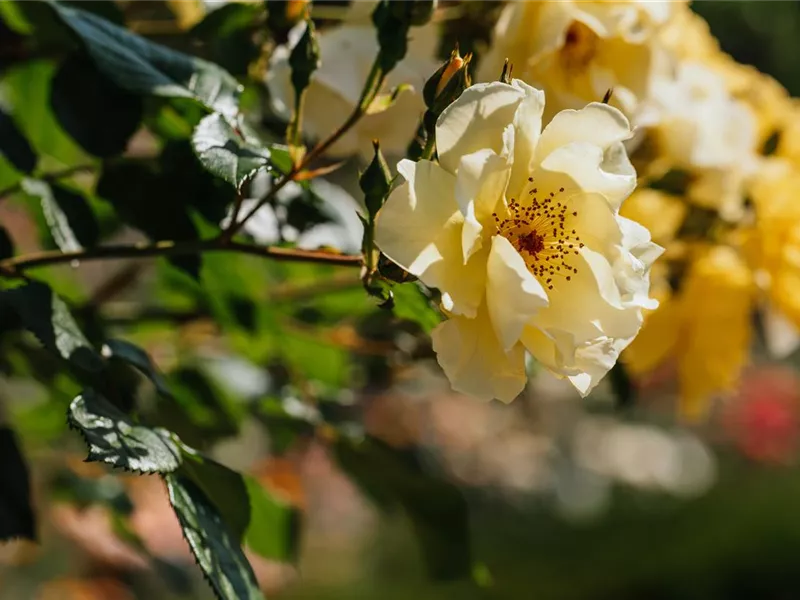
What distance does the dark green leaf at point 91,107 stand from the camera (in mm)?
392

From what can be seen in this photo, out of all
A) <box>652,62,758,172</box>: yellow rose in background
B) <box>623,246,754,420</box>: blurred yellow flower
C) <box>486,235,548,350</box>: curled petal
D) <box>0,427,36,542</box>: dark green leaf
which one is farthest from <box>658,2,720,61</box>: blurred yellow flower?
<box>0,427,36,542</box>: dark green leaf

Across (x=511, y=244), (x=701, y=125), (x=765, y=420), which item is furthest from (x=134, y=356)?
(x=765, y=420)

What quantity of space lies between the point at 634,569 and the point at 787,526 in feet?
1.58

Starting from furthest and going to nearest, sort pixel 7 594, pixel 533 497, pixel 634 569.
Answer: pixel 533 497 → pixel 634 569 → pixel 7 594

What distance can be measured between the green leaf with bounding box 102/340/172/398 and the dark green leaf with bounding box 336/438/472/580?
6.0 inches

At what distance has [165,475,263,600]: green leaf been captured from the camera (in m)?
0.28

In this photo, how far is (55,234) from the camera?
0.38 m

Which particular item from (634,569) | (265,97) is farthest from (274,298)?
(634,569)

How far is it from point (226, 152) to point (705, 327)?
364 mm

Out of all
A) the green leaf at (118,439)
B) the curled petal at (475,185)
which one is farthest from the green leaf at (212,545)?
the curled petal at (475,185)

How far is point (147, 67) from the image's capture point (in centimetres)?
36

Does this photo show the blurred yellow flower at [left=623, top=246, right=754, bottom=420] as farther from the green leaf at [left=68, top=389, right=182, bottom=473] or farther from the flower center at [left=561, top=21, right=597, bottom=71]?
the green leaf at [left=68, top=389, right=182, bottom=473]

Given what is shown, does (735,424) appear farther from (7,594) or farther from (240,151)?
(240,151)

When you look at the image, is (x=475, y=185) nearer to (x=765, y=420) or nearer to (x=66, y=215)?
(x=66, y=215)
